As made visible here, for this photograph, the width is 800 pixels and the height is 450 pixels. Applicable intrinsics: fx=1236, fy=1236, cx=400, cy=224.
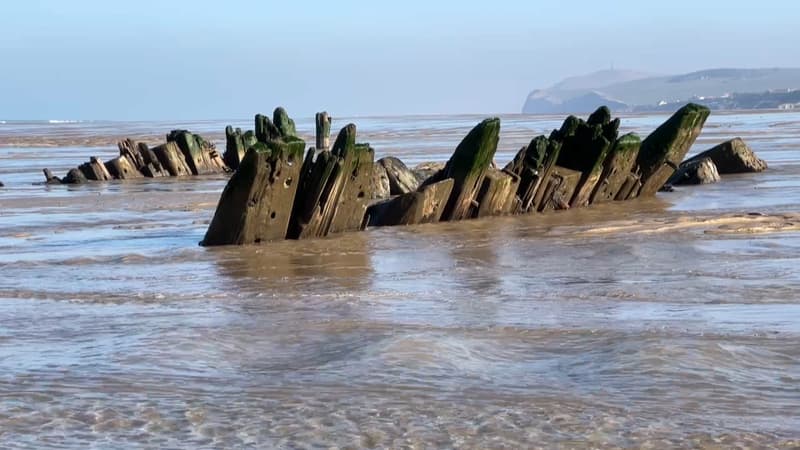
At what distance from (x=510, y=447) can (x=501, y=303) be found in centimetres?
330

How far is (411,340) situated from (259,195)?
17.0 feet

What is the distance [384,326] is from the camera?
22.3 feet

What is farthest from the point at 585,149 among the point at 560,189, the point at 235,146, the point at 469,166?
the point at 235,146

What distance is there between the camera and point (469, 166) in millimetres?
13070

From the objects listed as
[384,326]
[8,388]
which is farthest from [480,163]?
[8,388]

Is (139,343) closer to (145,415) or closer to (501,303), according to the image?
(145,415)

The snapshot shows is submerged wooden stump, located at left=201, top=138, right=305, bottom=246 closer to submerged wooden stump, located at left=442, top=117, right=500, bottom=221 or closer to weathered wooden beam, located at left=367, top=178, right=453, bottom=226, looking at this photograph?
weathered wooden beam, located at left=367, top=178, right=453, bottom=226

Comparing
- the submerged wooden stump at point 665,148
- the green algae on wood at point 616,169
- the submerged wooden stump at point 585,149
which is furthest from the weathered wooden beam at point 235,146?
the submerged wooden stump at point 585,149

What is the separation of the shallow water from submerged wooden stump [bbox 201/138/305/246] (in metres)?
0.32

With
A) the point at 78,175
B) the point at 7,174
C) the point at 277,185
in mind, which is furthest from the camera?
the point at 7,174

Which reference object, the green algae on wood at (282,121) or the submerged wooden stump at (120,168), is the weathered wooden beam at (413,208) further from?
the submerged wooden stump at (120,168)

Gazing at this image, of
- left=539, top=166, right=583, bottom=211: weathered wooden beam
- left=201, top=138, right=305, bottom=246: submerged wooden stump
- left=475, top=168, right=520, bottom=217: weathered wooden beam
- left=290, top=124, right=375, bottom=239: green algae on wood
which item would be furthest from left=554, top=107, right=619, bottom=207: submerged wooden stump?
left=201, top=138, right=305, bottom=246: submerged wooden stump

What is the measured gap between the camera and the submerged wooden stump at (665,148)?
15.8 m

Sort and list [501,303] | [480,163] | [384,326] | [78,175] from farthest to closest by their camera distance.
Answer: [78,175]
[480,163]
[501,303]
[384,326]
